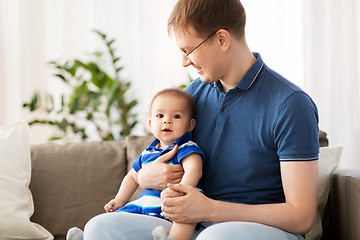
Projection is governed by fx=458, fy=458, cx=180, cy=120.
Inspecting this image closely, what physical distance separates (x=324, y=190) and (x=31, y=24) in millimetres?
2464

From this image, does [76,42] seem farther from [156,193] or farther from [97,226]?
[97,226]

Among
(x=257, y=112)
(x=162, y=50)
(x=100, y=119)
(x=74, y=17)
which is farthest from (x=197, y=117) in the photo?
(x=74, y=17)

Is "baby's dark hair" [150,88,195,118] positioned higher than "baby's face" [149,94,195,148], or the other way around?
"baby's dark hair" [150,88,195,118]

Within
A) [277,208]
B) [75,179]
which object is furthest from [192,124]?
[75,179]

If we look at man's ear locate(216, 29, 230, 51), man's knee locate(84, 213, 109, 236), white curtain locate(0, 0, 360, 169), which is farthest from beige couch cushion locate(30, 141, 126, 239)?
white curtain locate(0, 0, 360, 169)

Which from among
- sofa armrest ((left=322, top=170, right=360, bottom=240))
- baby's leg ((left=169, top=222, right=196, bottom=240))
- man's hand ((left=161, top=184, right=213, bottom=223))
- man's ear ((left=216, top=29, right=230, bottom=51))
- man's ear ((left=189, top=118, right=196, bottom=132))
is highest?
man's ear ((left=216, top=29, right=230, bottom=51))

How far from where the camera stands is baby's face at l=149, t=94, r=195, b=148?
158 cm

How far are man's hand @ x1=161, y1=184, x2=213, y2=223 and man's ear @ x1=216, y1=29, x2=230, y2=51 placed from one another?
0.46 metres

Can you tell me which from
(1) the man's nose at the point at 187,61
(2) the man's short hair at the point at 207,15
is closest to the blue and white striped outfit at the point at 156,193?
(1) the man's nose at the point at 187,61

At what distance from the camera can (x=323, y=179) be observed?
1.79 metres

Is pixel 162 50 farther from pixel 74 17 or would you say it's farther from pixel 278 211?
pixel 278 211

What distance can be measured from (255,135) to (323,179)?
511 millimetres

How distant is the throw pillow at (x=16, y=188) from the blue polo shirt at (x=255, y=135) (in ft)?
2.76

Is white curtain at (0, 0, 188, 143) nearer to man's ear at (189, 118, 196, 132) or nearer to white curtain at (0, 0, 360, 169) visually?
white curtain at (0, 0, 360, 169)
